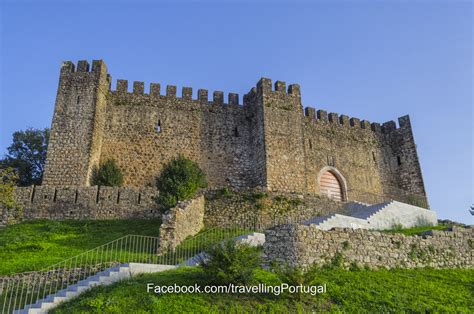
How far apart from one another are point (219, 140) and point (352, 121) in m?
10.7

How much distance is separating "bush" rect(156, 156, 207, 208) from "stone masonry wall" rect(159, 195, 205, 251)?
692 mm

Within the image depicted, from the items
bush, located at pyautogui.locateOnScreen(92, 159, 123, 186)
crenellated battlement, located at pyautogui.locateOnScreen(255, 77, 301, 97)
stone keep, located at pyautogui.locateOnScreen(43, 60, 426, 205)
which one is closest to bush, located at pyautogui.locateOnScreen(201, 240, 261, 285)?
stone keep, located at pyautogui.locateOnScreen(43, 60, 426, 205)

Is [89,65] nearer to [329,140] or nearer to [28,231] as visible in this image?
[28,231]

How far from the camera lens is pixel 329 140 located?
1120 inches

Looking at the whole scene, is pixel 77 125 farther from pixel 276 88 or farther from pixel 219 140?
pixel 276 88

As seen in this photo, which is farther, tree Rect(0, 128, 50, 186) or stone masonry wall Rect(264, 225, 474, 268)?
tree Rect(0, 128, 50, 186)

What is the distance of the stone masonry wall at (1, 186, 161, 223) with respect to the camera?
18969 millimetres

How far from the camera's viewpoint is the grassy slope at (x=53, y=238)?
1348cm

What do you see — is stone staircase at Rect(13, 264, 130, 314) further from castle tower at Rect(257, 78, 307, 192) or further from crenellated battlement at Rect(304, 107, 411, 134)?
crenellated battlement at Rect(304, 107, 411, 134)

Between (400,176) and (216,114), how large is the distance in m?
14.2

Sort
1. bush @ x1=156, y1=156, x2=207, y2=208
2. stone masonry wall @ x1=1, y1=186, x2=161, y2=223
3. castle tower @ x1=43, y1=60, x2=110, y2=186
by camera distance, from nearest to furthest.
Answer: bush @ x1=156, y1=156, x2=207, y2=208 → stone masonry wall @ x1=1, y1=186, x2=161, y2=223 → castle tower @ x1=43, y1=60, x2=110, y2=186

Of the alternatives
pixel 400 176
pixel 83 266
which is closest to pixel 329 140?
pixel 400 176

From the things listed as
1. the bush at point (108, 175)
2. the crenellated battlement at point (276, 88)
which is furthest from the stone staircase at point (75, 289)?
the crenellated battlement at point (276, 88)

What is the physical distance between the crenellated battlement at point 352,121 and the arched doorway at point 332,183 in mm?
3873
